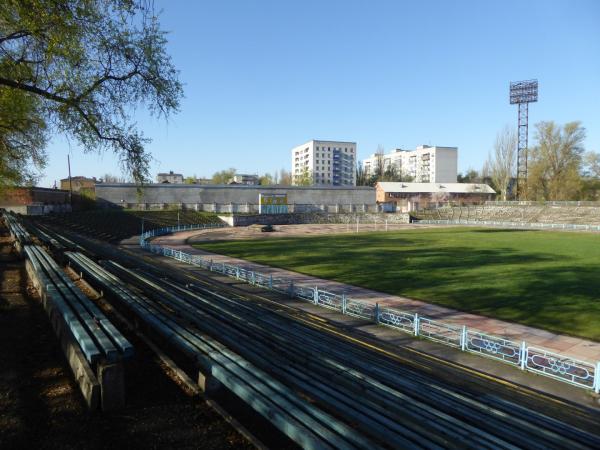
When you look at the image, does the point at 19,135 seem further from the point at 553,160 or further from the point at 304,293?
the point at 553,160

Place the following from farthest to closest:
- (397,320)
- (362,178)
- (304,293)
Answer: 1. (362,178)
2. (304,293)
3. (397,320)

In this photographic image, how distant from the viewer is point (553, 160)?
99.9m

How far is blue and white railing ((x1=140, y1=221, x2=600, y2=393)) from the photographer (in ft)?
34.5

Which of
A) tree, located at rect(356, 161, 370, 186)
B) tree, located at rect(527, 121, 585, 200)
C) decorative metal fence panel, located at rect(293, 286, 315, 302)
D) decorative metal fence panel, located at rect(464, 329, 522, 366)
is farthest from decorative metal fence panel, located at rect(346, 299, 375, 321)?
tree, located at rect(356, 161, 370, 186)

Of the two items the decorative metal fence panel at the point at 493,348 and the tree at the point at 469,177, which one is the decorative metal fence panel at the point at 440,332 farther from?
the tree at the point at 469,177

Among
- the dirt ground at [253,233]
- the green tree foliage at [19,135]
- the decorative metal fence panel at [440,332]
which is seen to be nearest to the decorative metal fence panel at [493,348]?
the decorative metal fence panel at [440,332]

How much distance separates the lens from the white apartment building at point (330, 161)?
174 m

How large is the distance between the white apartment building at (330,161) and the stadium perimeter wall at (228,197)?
7256cm

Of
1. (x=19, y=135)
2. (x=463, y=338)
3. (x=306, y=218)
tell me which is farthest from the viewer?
(x=306, y=218)

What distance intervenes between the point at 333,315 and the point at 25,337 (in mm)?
10767

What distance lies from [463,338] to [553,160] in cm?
10796

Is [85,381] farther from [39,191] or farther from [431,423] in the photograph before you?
[39,191]

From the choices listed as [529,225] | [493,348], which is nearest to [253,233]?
[493,348]

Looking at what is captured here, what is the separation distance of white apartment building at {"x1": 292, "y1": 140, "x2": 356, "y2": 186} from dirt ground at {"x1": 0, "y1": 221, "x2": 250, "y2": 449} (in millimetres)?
164107
